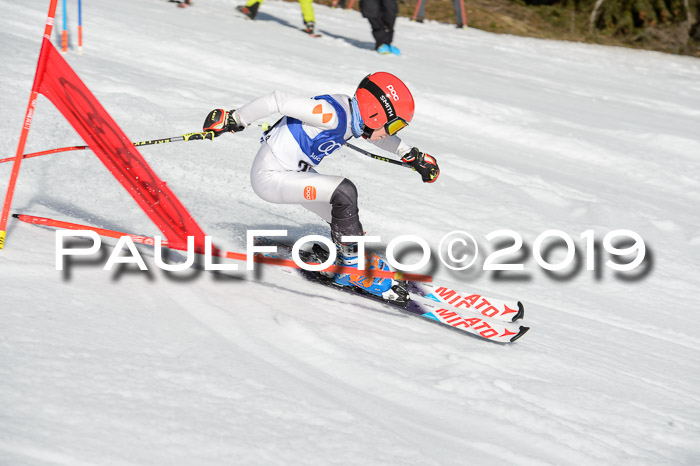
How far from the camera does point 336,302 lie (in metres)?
4.22

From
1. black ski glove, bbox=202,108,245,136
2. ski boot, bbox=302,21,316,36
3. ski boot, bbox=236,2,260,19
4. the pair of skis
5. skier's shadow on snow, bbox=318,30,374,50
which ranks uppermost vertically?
ski boot, bbox=236,2,260,19

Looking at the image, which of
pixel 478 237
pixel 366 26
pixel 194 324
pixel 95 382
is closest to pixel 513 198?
pixel 478 237

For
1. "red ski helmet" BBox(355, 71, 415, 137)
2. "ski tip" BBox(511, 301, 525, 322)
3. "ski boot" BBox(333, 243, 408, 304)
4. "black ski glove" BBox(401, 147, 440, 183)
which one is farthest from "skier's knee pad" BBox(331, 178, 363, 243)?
"ski tip" BBox(511, 301, 525, 322)

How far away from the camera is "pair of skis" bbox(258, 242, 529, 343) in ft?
13.8

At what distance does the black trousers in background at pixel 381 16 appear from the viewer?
12203mm

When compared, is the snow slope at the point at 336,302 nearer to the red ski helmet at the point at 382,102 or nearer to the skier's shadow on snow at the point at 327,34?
the red ski helmet at the point at 382,102

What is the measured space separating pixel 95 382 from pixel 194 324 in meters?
0.80

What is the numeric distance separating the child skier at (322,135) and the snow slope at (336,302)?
54cm

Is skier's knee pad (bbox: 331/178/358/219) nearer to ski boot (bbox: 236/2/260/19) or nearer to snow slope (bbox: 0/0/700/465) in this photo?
snow slope (bbox: 0/0/700/465)

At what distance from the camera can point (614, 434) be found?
324 centimetres

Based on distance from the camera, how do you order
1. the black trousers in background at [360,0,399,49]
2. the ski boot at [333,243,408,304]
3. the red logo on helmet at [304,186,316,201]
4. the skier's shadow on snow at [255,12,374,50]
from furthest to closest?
the skier's shadow on snow at [255,12,374,50] < the black trousers in background at [360,0,399,49] < the ski boot at [333,243,408,304] < the red logo on helmet at [304,186,316,201]

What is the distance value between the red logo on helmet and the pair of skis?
0.69m

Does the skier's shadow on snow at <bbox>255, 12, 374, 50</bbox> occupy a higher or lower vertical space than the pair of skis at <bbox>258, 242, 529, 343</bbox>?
higher

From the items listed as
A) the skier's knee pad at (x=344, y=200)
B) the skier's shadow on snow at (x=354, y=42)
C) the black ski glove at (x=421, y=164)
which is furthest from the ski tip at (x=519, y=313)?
the skier's shadow on snow at (x=354, y=42)
